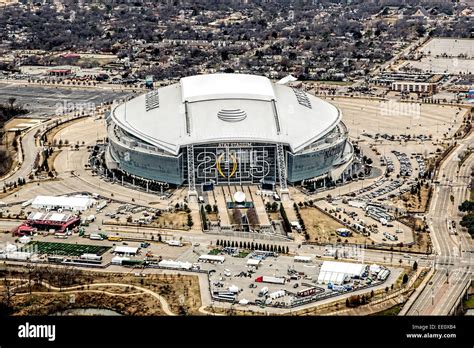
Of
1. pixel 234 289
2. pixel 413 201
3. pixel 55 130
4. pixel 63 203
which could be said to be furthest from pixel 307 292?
pixel 55 130

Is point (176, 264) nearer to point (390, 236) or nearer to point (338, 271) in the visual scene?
point (338, 271)

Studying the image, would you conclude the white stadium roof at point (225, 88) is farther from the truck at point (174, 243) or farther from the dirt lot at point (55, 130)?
the truck at point (174, 243)

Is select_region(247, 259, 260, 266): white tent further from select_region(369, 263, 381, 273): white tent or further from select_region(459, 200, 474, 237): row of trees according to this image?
select_region(459, 200, 474, 237): row of trees

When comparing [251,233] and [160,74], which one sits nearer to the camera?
[251,233]

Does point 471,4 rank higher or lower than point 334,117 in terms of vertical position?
lower

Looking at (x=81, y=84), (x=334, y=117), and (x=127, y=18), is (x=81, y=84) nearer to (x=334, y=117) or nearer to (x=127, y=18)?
(x=334, y=117)

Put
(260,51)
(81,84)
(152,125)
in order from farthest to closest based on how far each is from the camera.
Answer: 1. (260,51)
2. (81,84)
3. (152,125)

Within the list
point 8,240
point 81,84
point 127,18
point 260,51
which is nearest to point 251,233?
point 8,240
